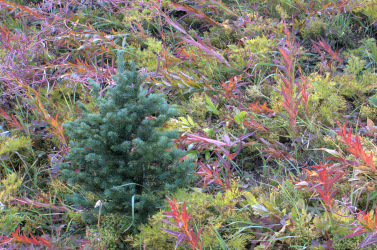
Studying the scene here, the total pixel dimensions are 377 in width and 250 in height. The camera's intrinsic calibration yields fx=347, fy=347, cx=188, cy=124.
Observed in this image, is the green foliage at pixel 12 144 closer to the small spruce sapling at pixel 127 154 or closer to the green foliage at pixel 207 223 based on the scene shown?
the small spruce sapling at pixel 127 154

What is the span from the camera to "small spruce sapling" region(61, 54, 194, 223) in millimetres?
1716

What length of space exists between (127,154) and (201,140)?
0.54 meters

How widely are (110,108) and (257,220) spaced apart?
37.6 inches

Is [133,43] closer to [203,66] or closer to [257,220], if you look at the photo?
[203,66]

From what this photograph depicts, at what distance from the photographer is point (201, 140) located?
2.16 m

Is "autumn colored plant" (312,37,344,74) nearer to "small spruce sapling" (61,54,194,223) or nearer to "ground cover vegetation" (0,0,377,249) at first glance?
"ground cover vegetation" (0,0,377,249)

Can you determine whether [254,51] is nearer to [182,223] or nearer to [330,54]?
[330,54]

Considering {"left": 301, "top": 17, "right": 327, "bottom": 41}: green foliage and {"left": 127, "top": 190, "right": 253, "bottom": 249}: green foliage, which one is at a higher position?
{"left": 301, "top": 17, "right": 327, "bottom": 41}: green foliage

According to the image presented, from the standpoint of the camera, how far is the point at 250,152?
243 centimetres

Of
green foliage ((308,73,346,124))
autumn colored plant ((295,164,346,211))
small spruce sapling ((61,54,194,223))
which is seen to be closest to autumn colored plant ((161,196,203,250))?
small spruce sapling ((61,54,194,223))

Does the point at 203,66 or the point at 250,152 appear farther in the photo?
the point at 203,66

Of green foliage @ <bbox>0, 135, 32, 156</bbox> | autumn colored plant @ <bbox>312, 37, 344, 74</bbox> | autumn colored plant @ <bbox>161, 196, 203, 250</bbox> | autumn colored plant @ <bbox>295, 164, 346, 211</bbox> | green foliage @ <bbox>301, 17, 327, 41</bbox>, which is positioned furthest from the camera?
green foliage @ <bbox>301, 17, 327, 41</bbox>

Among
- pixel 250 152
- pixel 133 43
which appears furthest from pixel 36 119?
pixel 250 152

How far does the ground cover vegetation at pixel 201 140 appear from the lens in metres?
1.69
